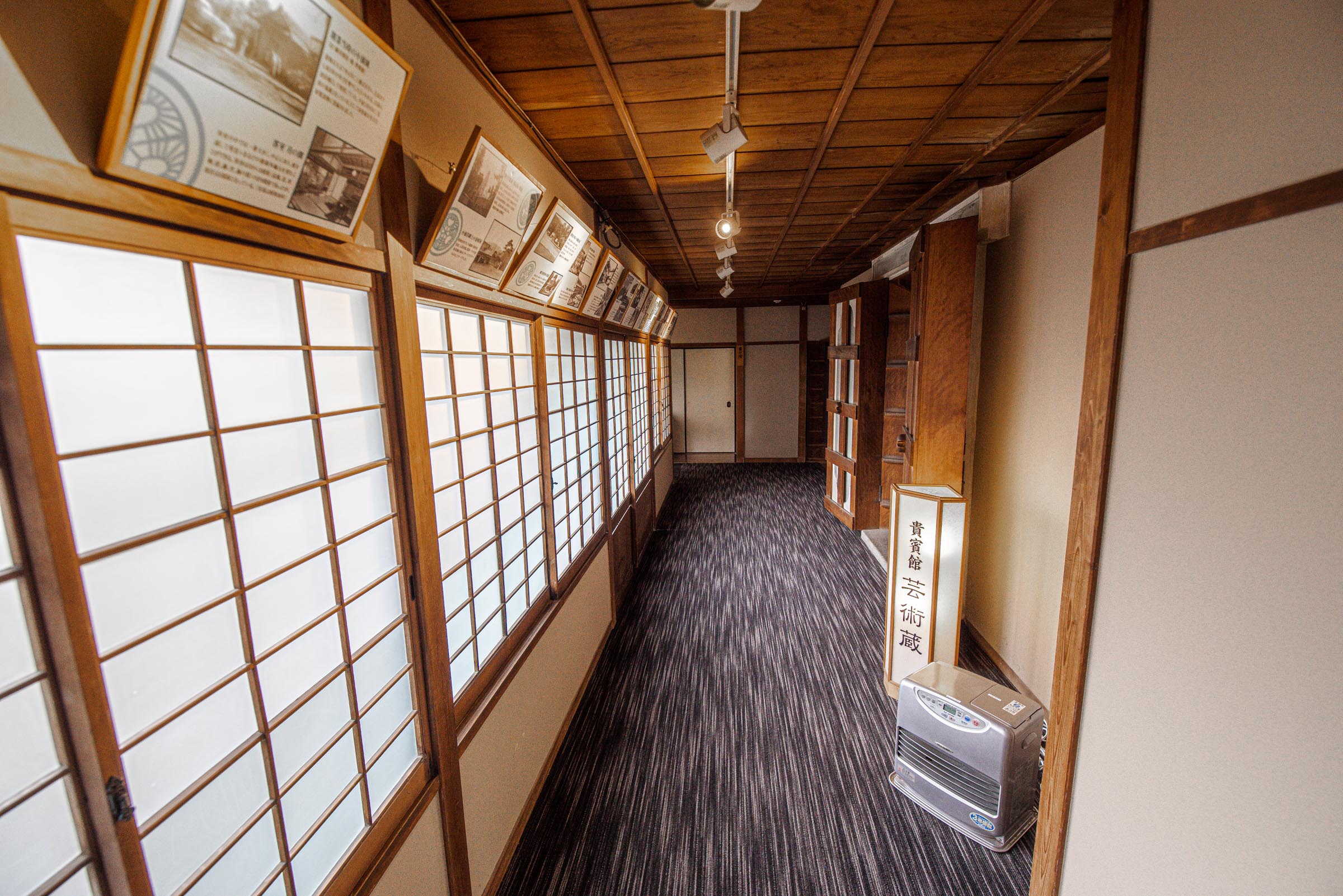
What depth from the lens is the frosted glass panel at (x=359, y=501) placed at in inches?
49.1

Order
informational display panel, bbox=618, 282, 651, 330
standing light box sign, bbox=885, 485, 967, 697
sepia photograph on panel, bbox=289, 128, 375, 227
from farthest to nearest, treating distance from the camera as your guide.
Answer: informational display panel, bbox=618, 282, 651, 330, standing light box sign, bbox=885, 485, 967, 697, sepia photograph on panel, bbox=289, 128, 375, 227

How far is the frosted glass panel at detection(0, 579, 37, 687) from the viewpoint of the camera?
642mm

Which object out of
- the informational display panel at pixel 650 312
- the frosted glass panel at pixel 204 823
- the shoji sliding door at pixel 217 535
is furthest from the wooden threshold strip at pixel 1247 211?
the informational display panel at pixel 650 312

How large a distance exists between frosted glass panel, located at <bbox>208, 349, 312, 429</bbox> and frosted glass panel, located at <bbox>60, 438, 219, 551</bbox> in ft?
0.30

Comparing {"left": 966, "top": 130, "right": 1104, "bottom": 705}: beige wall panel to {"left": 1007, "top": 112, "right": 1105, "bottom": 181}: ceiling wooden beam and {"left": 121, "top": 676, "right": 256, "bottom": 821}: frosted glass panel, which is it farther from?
{"left": 121, "top": 676, "right": 256, "bottom": 821}: frosted glass panel

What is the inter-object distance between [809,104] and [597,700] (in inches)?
125

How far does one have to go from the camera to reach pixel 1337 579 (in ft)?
2.83

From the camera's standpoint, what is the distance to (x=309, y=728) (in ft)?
3.86

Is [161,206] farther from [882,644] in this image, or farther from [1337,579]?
[882,644]

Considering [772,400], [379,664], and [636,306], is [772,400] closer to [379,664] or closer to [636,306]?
[636,306]

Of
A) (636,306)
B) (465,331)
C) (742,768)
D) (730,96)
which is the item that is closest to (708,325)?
(636,306)

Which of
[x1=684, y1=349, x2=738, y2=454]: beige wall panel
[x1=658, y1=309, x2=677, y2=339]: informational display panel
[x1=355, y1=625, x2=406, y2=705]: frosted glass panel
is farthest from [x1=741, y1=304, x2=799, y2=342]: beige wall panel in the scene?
[x1=355, y1=625, x2=406, y2=705]: frosted glass panel

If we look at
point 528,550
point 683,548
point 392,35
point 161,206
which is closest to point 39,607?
point 161,206

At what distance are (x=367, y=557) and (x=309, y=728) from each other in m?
0.40
